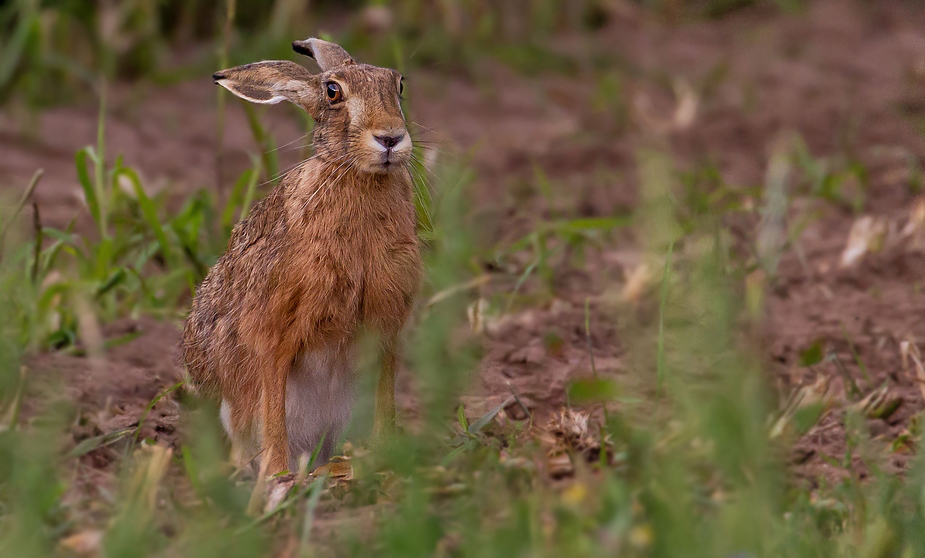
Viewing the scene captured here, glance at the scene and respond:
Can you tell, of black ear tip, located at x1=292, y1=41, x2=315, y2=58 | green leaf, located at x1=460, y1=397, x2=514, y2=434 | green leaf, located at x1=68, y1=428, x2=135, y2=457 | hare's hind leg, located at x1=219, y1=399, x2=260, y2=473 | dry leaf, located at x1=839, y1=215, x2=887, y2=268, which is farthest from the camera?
dry leaf, located at x1=839, y1=215, x2=887, y2=268

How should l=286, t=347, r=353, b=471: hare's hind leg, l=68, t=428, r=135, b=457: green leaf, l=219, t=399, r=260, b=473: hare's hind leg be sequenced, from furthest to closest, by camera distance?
l=219, t=399, r=260, b=473: hare's hind leg
l=286, t=347, r=353, b=471: hare's hind leg
l=68, t=428, r=135, b=457: green leaf

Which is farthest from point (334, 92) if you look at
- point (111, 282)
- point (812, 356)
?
point (812, 356)

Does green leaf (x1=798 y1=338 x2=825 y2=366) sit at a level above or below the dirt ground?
below

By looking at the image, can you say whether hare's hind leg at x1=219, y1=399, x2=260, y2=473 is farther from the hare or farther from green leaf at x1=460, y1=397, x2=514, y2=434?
green leaf at x1=460, y1=397, x2=514, y2=434

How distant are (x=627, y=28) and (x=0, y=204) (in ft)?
20.7

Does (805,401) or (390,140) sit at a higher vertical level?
(390,140)

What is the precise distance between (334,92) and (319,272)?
1.91 feet

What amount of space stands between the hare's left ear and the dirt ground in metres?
0.52

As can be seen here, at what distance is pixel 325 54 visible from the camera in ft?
14.0

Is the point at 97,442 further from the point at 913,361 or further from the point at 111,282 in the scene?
the point at 913,361

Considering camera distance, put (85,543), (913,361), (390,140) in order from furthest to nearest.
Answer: (913,361), (390,140), (85,543)

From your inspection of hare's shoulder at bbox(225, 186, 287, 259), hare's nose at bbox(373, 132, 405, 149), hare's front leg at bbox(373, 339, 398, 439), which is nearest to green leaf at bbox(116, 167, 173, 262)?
hare's shoulder at bbox(225, 186, 287, 259)

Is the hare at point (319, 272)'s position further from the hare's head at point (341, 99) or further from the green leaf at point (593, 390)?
the green leaf at point (593, 390)

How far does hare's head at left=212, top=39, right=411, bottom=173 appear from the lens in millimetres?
3824
